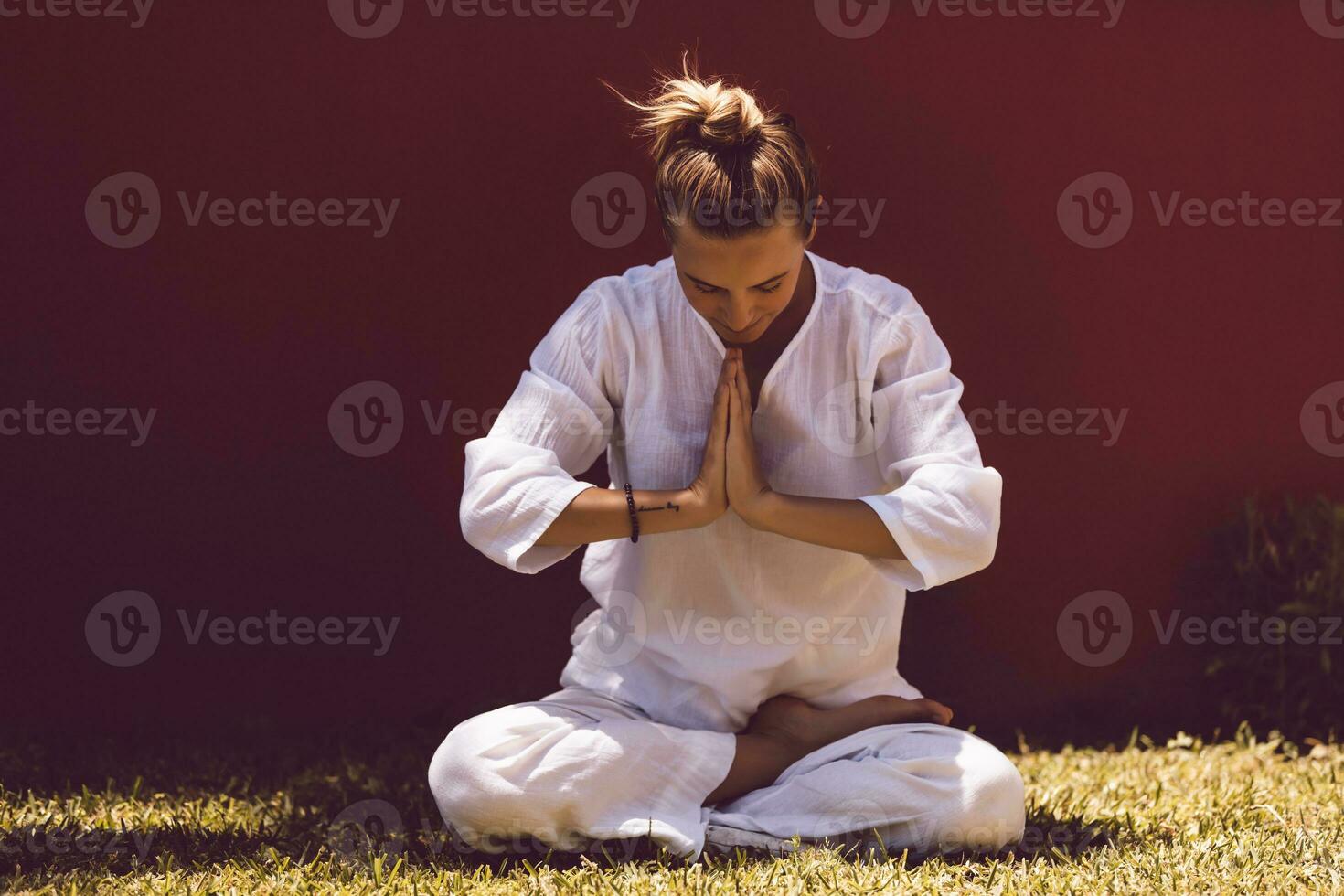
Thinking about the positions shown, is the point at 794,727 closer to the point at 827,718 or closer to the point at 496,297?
the point at 827,718

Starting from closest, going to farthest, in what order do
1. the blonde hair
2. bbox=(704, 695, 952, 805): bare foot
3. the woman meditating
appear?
the blonde hair, the woman meditating, bbox=(704, 695, 952, 805): bare foot

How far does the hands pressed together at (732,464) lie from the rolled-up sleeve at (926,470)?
0.88 feet

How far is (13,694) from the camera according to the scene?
4504 millimetres

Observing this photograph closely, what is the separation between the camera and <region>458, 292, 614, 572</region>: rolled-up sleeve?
323cm

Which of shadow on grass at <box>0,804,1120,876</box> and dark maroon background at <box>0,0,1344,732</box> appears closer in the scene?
shadow on grass at <box>0,804,1120,876</box>

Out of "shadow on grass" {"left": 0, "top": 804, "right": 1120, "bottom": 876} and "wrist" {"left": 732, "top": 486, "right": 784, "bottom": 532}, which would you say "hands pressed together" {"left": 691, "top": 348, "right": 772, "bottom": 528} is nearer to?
"wrist" {"left": 732, "top": 486, "right": 784, "bottom": 532}

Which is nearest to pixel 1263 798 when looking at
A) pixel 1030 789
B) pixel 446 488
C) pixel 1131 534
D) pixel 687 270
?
pixel 1030 789

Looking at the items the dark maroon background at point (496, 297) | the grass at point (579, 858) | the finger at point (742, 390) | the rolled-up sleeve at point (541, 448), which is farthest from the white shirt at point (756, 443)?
the dark maroon background at point (496, 297)

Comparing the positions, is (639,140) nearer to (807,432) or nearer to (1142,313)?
A: (807,432)

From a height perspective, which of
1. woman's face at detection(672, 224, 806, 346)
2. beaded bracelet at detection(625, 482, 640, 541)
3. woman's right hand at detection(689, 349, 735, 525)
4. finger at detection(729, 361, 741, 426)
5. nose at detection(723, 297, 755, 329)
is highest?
woman's face at detection(672, 224, 806, 346)

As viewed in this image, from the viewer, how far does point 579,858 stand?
3332 millimetres

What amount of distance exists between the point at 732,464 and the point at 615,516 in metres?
0.30

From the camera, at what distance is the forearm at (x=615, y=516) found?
10.6ft

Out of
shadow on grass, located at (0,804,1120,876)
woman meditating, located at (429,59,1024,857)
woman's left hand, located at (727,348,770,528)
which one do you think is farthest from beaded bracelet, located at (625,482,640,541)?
shadow on grass, located at (0,804,1120,876)
